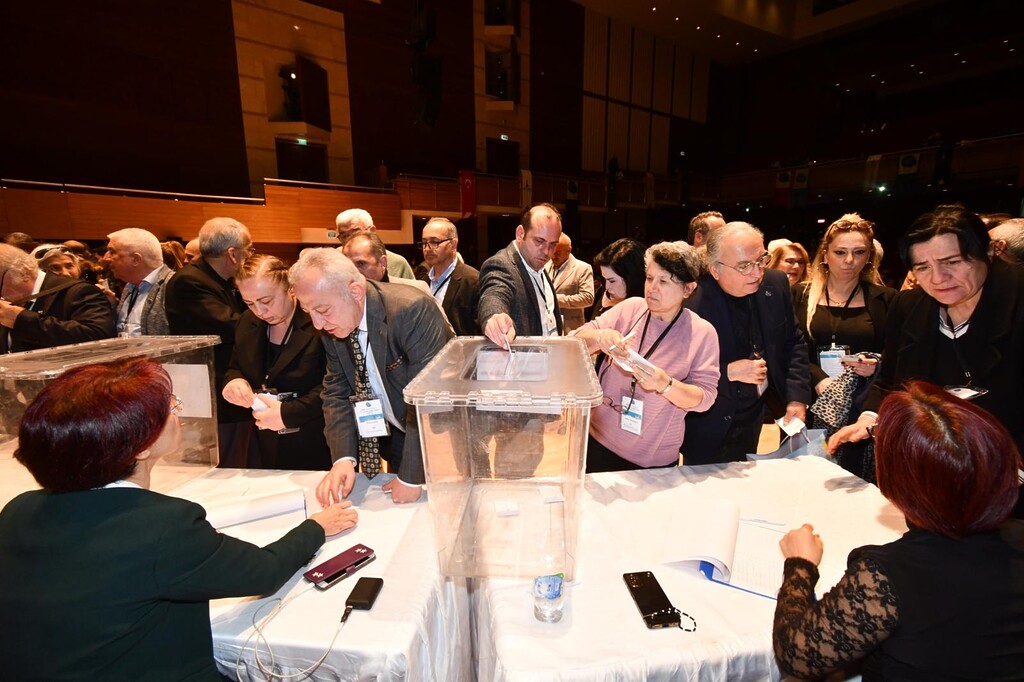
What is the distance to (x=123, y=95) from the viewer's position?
19.8 ft

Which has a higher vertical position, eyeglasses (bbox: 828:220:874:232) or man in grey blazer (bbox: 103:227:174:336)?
eyeglasses (bbox: 828:220:874:232)

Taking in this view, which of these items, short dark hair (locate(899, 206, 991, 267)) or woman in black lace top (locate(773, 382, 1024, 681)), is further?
short dark hair (locate(899, 206, 991, 267))

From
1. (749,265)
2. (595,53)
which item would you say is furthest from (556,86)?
(749,265)

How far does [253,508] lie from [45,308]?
1887 millimetres

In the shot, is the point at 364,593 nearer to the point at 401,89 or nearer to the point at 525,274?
the point at 525,274

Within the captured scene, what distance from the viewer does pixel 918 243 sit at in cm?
154

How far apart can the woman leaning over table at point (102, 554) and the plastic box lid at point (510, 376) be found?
48 cm

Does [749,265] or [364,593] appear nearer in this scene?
[364,593]

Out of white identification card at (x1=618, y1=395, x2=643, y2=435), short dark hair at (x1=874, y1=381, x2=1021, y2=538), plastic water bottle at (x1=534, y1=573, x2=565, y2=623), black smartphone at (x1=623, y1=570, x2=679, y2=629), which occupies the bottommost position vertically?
black smartphone at (x1=623, y1=570, x2=679, y2=629)

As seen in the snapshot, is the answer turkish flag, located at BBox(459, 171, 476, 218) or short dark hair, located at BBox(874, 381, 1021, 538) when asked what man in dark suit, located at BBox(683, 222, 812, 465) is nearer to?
short dark hair, located at BBox(874, 381, 1021, 538)

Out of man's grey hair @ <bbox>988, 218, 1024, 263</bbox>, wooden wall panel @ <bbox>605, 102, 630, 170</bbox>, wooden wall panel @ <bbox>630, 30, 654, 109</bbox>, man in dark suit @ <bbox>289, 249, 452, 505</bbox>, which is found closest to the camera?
man in dark suit @ <bbox>289, 249, 452, 505</bbox>

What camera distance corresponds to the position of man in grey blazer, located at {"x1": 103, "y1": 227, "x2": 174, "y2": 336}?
2.49 metres

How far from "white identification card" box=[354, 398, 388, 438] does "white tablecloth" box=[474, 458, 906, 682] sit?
0.53 meters

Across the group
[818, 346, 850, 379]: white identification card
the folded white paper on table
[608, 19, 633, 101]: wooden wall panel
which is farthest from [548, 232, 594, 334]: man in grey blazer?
[608, 19, 633, 101]: wooden wall panel
